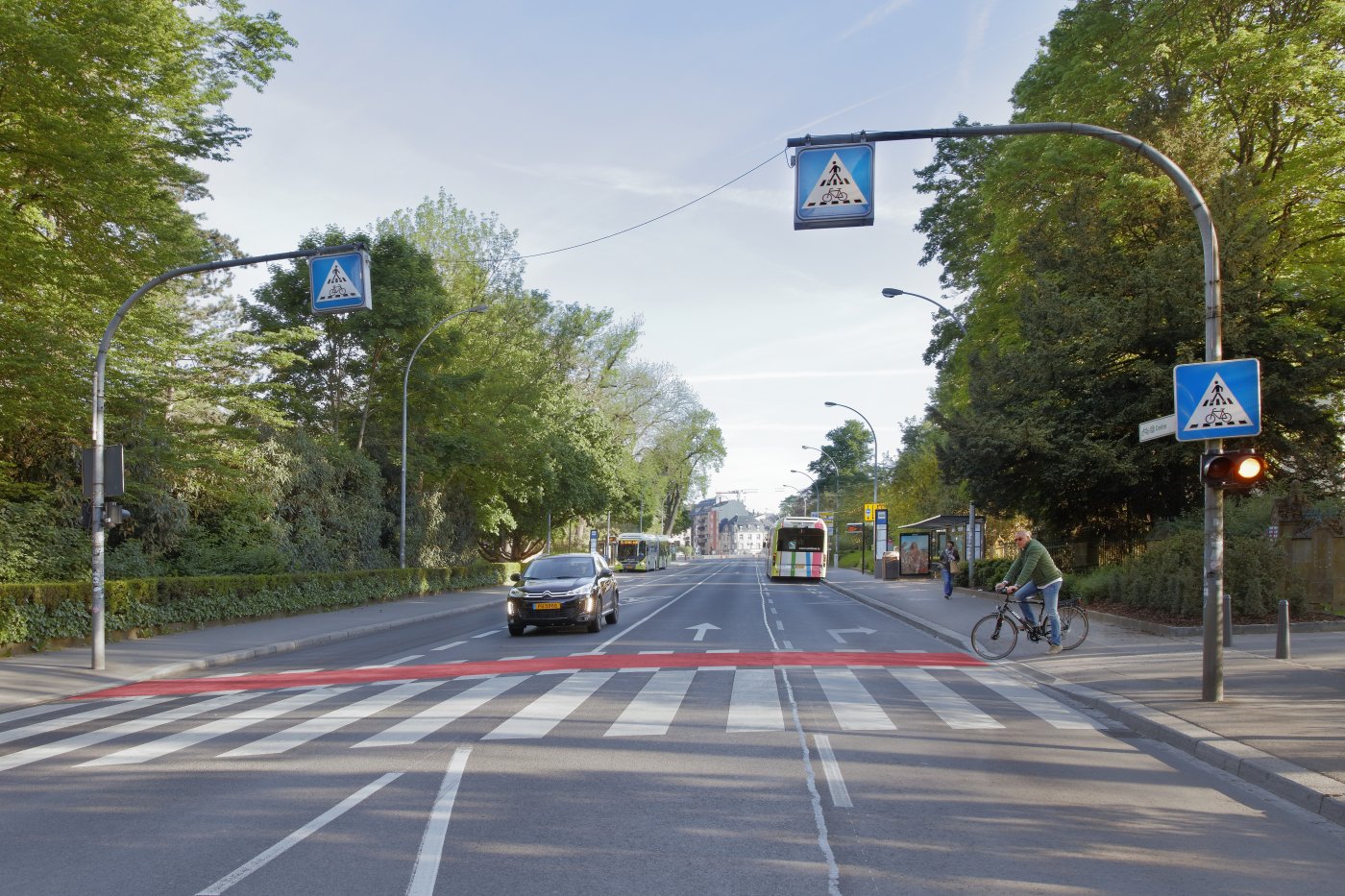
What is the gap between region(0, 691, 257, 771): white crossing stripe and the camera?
8062 mm

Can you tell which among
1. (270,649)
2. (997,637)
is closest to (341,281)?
(270,649)

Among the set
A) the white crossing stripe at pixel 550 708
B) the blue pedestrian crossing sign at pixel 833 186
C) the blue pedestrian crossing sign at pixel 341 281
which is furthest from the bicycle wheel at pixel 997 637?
the blue pedestrian crossing sign at pixel 341 281

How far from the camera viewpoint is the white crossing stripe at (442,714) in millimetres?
8320

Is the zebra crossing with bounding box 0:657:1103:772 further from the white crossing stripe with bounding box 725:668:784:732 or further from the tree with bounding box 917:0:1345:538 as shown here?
the tree with bounding box 917:0:1345:538

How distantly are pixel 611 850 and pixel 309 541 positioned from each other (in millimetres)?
26104

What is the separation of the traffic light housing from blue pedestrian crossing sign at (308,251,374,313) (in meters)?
10.6

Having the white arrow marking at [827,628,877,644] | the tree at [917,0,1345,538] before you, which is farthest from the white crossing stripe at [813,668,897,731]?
the tree at [917,0,1345,538]

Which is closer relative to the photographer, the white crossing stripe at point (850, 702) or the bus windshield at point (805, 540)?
the white crossing stripe at point (850, 702)

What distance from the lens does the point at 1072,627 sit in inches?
590

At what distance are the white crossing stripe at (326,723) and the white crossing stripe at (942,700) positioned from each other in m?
5.73

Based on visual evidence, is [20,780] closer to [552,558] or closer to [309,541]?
[552,558]

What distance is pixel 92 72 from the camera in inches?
687

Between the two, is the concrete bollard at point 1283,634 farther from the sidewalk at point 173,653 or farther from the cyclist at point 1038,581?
the sidewalk at point 173,653


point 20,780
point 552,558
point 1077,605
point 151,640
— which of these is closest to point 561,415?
point 552,558
